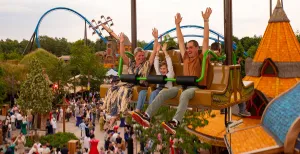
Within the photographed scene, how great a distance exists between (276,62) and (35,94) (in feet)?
31.2

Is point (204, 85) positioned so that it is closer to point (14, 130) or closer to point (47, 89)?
point (47, 89)

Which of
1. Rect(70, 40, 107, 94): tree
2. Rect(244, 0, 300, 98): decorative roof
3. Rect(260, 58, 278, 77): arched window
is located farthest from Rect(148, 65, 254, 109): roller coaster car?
Rect(70, 40, 107, 94): tree

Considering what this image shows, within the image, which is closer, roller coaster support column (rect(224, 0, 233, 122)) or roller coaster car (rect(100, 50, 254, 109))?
roller coaster car (rect(100, 50, 254, 109))

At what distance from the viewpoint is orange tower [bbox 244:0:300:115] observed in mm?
13648

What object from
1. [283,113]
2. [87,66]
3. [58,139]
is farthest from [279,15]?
[87,66]

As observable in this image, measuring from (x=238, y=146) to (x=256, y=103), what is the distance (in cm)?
454

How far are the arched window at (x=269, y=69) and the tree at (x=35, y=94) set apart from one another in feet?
28.9

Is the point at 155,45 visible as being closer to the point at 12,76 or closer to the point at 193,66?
the point at 193,66

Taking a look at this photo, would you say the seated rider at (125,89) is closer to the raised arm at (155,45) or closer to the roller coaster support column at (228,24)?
the raised arm at (155,45)

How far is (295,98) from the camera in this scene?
8.93 meters

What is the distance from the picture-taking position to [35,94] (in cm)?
1750

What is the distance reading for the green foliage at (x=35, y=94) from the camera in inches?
691

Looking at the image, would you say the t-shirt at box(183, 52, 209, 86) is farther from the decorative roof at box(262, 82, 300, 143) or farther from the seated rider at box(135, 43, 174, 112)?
the decorative roof at box(262, 82, 300, 143)

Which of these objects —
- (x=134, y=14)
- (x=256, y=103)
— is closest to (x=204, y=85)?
(x=134, y=14)
